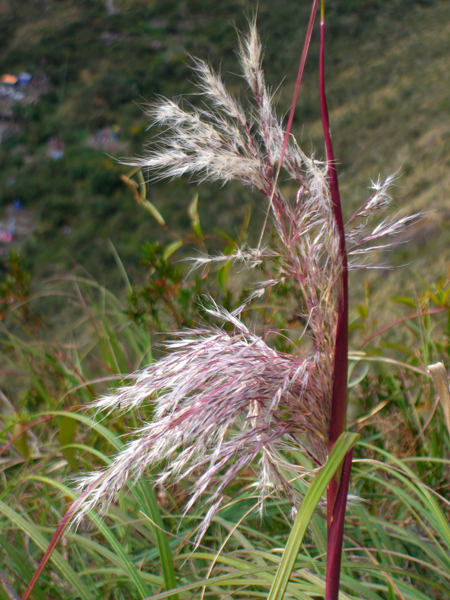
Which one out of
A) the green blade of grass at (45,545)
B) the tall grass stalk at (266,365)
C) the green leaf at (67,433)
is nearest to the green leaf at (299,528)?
the tall grass stalk at (266,365)

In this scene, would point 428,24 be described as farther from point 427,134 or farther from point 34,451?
point 34,451

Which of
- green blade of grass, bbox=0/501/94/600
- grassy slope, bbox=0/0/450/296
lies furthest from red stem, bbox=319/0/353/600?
grassy slope, bbox=0/0/450/296

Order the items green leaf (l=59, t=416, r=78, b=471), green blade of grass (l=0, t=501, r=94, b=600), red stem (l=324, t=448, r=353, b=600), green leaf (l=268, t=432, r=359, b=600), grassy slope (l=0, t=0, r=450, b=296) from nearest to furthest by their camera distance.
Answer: green leaf (l=268, t=432, r=359, b=600)
red stem (l=324, t=448, r=353, b=600)
green blade of grass (l=0, t=501, r=94, b=600)
green leaf (l=59, t=416, r=78, b=471)
grassy slope (l=0, t=0, r=450, b=296)

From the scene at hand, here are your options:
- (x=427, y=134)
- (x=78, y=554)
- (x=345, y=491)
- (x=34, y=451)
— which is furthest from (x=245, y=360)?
(x=427, y=134)

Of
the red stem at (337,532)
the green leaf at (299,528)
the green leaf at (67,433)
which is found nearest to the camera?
the green leaf at (299,528)

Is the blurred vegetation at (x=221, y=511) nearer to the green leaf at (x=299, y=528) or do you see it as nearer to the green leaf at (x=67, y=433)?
the green leaf at (x=67, y=433)

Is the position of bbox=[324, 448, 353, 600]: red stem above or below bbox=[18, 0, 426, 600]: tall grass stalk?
below

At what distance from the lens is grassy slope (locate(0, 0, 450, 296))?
3.99 m

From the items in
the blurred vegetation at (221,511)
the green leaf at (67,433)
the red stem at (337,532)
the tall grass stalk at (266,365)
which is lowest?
the blurred vegetation at (221,511)

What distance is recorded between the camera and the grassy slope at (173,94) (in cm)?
399

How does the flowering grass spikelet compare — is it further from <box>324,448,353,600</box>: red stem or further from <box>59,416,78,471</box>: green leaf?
<box>59,416,78,471</box>: green leaf

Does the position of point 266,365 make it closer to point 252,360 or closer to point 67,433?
point 252,360

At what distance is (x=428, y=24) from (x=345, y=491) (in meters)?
5.28

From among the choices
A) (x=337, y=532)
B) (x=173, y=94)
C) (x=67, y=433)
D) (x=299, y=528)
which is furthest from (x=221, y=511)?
(x=173, y=94)
